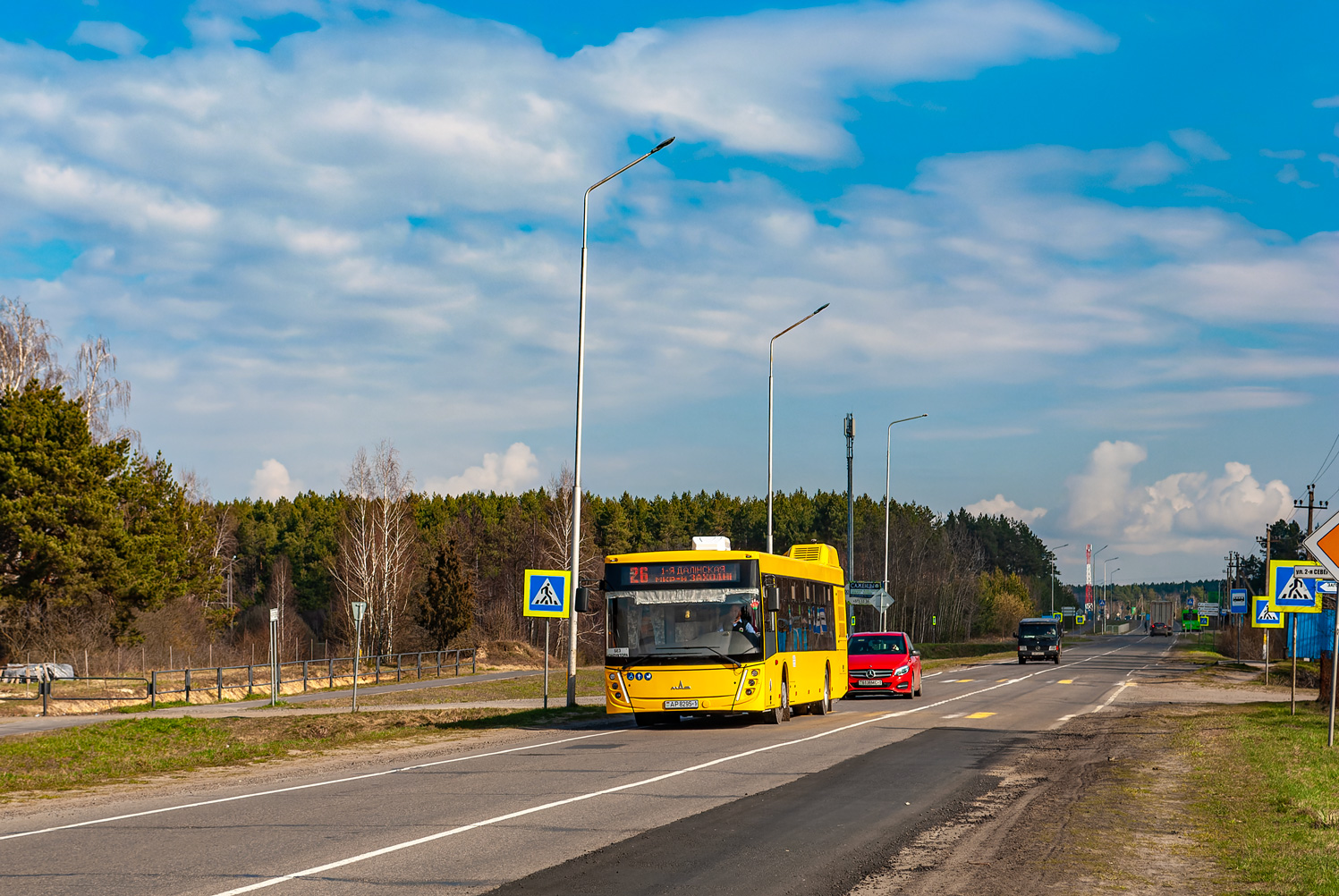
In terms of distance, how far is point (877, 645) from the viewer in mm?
32969

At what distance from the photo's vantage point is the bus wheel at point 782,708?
74.9ft

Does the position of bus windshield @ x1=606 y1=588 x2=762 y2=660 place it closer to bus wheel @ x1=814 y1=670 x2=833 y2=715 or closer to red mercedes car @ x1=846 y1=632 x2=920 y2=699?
bus wheel @ x1=814 y1=670 x2=833 y2=715

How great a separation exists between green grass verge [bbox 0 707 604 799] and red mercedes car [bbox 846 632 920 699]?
28.2ft

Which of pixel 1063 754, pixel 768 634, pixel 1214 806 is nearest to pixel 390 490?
pixel 768 634

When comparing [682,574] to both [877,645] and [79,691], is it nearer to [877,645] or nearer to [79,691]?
[877,645]

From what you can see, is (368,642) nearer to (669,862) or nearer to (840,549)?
(669,862)

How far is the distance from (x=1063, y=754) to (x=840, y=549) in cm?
12236

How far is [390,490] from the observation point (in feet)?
224

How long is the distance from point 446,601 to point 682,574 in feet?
166

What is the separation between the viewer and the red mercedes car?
32.2 meters

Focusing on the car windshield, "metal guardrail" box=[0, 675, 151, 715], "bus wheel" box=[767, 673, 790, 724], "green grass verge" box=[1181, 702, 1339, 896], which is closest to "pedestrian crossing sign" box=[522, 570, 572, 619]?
"bus wheel" box=[767, 673, 790, 724]

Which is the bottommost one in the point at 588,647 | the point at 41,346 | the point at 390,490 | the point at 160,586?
the point at 588,647

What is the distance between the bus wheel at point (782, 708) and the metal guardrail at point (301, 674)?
16907 millimetres

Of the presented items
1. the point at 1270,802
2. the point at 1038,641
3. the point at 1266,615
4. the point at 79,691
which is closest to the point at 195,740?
the point at 1270,802
